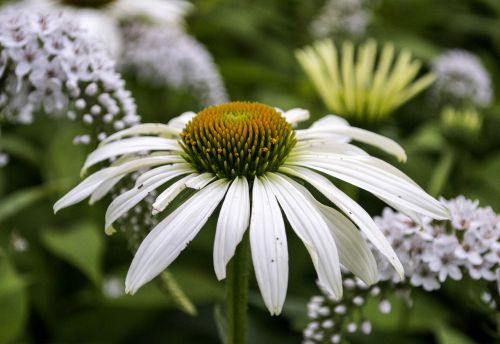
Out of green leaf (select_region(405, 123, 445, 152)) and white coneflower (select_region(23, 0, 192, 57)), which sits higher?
white coneflower (select_region(23, 0, 192, 57))

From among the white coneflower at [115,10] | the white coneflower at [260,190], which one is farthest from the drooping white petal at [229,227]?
the white coneflower at [115,10]

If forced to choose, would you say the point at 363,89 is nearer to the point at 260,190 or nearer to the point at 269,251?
the point at 260,190

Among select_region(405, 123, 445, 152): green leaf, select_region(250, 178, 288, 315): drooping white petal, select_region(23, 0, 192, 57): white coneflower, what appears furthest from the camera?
select_region(23, 0, 192, 57): white coneflower

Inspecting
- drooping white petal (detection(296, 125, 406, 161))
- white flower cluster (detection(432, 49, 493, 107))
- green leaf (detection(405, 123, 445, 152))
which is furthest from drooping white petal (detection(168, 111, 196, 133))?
white flower cluster (detection(432, 49, 493, 107))

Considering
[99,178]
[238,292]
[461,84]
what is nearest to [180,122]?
[99,178]

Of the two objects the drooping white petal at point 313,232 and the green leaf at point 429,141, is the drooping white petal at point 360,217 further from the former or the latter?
the green leaf at point 429,141

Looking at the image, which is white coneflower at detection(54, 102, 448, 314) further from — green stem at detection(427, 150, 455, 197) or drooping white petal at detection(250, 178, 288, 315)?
green stem at detection(427, 150, 455, 197)
